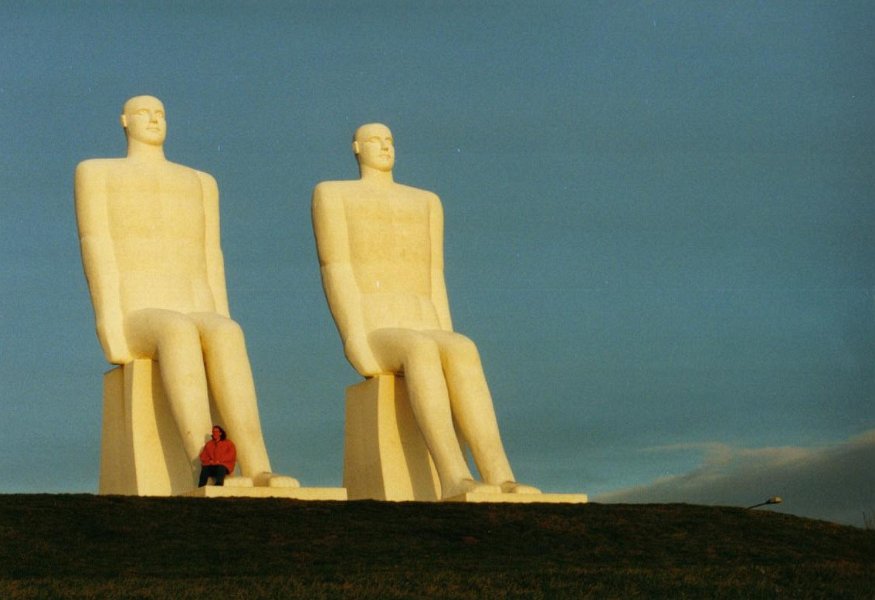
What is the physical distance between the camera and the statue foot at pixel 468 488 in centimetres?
2002

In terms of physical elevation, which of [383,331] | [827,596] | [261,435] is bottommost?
[827,596]

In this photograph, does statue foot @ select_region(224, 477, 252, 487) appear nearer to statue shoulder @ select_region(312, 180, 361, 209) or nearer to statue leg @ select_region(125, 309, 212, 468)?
statue leg @ select_region(125, 309, 212, 468)

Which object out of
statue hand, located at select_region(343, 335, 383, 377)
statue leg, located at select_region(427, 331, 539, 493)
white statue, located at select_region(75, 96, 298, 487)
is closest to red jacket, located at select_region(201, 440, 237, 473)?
white statue, located at select_region(75, 96, 298, 487)

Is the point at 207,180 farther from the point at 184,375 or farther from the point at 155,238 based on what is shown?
the point at 184,375

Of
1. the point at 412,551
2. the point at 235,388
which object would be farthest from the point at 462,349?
the point at 412,551

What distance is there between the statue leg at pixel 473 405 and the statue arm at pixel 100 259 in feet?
12.1

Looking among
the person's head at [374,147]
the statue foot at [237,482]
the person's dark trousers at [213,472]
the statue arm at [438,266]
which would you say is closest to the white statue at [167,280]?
the statue foot at [237,482]

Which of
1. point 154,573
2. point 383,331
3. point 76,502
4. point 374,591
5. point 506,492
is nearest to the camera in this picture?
point 374,591

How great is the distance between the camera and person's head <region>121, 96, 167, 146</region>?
21.9 meters

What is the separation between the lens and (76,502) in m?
17.8

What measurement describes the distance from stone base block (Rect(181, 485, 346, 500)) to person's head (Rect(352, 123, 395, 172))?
4.89 m

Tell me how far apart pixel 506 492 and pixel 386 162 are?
15.8 ft

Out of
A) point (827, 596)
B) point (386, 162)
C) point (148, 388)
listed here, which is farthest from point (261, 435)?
point (827, 596)

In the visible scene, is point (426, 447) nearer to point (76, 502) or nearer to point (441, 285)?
point (441, 285)
